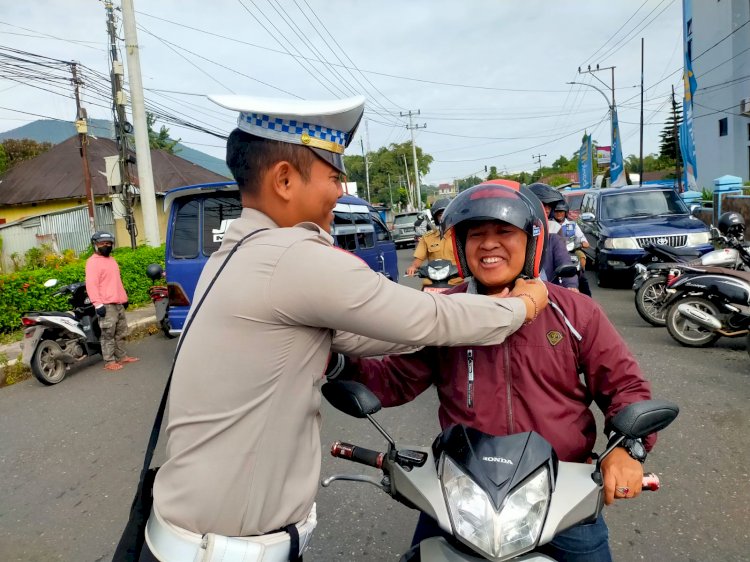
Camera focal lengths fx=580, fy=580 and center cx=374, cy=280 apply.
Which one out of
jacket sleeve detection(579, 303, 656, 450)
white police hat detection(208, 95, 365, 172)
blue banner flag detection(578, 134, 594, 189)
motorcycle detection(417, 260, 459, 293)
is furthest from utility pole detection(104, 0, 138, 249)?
blue banner flag detection(578, 134, 594, 189)

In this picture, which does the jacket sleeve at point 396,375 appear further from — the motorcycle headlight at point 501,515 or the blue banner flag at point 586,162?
the blue banner flag at point 586,162

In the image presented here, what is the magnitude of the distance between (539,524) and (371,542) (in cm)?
187

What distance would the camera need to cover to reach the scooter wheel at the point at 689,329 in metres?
6.19

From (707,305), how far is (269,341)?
6.12 m

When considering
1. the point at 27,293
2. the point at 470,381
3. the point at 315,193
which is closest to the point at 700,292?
the point at 470,381

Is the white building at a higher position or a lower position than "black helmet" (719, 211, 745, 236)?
higher

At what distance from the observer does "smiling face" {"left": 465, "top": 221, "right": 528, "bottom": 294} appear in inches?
70.3

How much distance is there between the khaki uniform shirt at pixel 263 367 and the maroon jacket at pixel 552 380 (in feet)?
1.31

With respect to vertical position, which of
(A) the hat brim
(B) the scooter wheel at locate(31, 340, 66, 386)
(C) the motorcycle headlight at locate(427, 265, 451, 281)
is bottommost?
(B) the scooter wheel at locate(31, 340, 66, 386)

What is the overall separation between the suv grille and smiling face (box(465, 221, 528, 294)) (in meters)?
9.03

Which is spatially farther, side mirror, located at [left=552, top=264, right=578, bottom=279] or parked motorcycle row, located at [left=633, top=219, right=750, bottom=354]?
parked motorcycle row, located at [left=633, top=219, right=750, bottom=354]

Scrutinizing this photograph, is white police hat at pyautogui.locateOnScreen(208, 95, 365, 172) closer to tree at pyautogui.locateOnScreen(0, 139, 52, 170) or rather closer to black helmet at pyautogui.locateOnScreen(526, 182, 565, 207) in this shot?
black helmet at pyautogui.locateOnScreen(526, 182, 565, 207)

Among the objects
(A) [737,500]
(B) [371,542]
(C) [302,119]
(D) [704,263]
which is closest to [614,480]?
(C) [302,119]

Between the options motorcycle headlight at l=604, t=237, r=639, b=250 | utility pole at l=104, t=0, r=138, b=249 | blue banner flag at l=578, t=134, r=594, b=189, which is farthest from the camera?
blue banner flag at l=578, t=134, r=594, b=189
